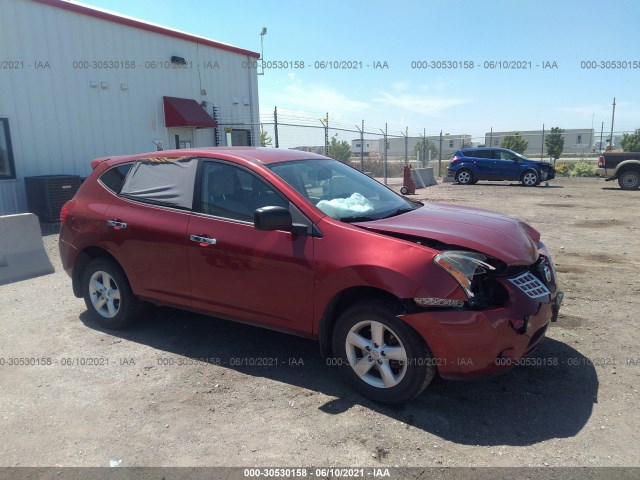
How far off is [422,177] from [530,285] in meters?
18.5

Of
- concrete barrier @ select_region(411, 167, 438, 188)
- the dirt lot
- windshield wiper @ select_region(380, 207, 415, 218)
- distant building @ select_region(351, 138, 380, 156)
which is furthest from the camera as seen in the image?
distant building @ select_region(351, 138, 380, 156)

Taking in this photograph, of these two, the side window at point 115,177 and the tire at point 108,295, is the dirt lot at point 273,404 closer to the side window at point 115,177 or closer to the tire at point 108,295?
the tire at point 108,295

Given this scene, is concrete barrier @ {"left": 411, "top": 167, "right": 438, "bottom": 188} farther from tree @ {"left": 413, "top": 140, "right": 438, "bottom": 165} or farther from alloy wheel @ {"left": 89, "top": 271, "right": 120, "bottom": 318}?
alloy wheel @ {"left": 89, "top": 271, "right": 120, "bottom": 318}

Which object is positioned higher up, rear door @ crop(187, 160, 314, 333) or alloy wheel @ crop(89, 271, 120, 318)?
rear door @ crop(187, 160, 314, 333)

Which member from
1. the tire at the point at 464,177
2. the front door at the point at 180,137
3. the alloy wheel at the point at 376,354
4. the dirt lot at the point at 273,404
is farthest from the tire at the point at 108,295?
the tire at the point at 464,177

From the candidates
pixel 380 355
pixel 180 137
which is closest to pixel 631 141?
pixel 180 137

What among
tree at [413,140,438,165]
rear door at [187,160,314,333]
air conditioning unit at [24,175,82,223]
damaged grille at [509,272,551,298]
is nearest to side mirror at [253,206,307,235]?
rear door at [187,160,314,333]

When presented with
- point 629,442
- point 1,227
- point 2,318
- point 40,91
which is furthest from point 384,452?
point 40,91

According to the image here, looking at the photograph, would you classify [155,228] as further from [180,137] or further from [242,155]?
[180,137]

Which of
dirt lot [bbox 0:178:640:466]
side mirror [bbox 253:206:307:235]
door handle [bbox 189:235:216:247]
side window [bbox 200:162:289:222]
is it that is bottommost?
dirt lot [bbox 0:178:640:466]

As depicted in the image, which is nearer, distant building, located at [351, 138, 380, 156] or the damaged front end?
the damaged front end

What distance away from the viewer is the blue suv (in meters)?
20.8

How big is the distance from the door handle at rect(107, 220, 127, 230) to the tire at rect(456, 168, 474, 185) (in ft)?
64.7

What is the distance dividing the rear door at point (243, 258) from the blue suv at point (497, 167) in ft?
63.8
